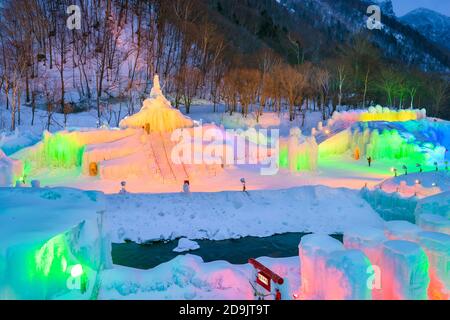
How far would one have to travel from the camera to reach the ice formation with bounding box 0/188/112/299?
7312 mm

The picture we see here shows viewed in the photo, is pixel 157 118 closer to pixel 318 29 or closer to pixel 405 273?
pixel 405 273

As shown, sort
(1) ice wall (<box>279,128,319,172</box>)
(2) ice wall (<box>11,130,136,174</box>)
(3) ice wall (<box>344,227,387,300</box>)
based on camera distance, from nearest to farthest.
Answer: (3) ice wall (<box>344,227,387,300</box>) → (2) ice wall (<box>11,130,136,174</box>) → (1) ice wall (<box>279,128,319,172</box>)

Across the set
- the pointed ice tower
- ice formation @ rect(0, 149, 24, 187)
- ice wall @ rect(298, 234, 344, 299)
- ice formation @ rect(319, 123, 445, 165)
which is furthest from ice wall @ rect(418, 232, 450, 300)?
ice formation @ rect(319, 123, 445, 165)

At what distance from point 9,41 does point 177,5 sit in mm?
18008

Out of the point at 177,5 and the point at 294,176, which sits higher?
the point at 177,5

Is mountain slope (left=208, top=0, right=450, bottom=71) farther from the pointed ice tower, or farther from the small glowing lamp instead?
the small glowing lamp

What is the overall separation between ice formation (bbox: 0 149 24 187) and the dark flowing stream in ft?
19.0

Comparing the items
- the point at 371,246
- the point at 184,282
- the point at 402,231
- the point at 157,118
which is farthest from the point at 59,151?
the point at 402,231

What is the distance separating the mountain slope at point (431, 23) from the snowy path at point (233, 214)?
153 metres

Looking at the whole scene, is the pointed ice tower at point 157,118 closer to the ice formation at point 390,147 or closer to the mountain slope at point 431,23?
the ice formation at point 390,147

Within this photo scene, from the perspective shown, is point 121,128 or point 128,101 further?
point 128,101

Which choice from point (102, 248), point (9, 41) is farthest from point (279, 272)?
point (9, 41)

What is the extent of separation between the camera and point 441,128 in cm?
3600

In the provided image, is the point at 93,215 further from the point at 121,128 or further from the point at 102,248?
the point at 121,128
